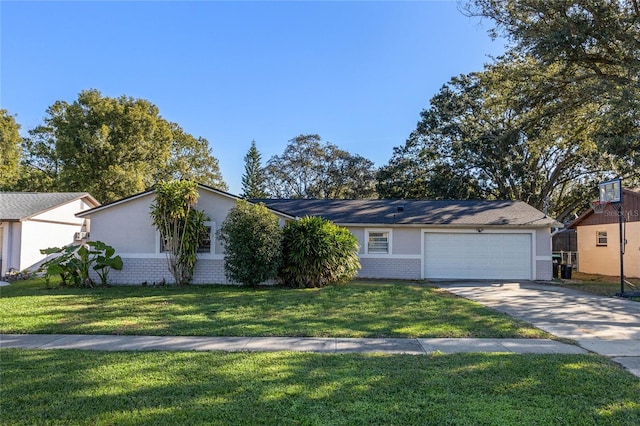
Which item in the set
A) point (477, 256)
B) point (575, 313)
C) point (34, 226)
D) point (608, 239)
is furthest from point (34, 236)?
point (608, 239)

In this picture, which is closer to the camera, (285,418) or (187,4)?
(285,418)

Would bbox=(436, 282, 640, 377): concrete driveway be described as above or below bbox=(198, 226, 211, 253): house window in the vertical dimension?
below

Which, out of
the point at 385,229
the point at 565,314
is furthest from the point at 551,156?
the point at 565,314

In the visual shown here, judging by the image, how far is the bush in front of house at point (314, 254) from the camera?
1244cm

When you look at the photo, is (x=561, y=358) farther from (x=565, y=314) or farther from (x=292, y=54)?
(x=292, y=54)

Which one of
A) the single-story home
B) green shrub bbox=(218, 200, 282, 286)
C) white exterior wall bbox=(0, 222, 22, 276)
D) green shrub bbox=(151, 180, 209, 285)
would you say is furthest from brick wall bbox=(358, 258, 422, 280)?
white exterior wall bbox=(0, 222, 22, 276)

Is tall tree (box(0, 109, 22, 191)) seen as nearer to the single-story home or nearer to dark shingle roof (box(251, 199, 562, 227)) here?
dark shingle roof (box(251, 199, 562, 227))

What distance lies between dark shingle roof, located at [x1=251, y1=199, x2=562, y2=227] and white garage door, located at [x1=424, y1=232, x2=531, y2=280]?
2.12 ft

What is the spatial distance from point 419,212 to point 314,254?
22.7 feet

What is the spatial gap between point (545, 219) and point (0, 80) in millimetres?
18561

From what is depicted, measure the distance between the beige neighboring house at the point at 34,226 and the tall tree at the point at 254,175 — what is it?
20.5 meters

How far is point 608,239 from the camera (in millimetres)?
18250

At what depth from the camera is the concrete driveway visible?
592cm

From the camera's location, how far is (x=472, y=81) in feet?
90.2
